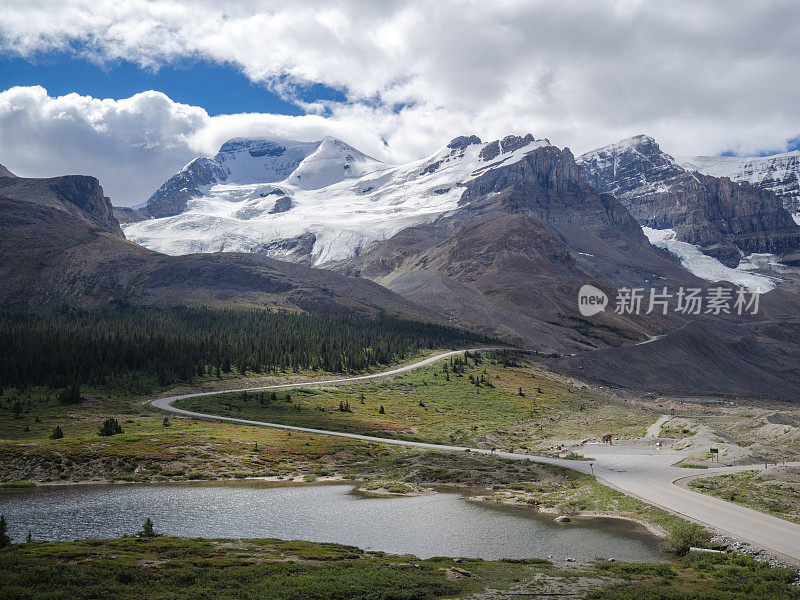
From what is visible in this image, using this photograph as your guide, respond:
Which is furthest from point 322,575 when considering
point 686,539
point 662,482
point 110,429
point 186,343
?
point 186,343

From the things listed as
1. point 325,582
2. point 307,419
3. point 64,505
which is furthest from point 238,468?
point 325,582

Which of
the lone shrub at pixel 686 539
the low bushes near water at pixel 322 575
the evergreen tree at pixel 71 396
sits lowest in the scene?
the evergreen tree at pixel 71 396

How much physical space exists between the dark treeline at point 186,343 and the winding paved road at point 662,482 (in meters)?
19.6

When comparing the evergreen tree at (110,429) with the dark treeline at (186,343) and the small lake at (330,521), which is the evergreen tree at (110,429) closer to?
the small lake at (330,521)

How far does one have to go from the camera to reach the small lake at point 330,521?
33.4 m

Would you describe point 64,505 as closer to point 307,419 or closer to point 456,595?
point 456,595

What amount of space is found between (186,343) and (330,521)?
88.4 metres

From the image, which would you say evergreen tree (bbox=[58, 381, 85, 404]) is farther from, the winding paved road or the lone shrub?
the lone shrub

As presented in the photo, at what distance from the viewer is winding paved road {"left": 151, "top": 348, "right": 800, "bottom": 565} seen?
3238cm

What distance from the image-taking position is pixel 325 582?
931 inches

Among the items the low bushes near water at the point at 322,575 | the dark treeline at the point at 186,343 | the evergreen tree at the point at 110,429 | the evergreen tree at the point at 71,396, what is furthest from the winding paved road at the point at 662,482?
the dark treeline at the point at 186,343

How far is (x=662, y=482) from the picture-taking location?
48031 mm

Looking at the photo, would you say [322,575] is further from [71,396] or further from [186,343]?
[186,343]

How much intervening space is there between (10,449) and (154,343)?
63460 millimetres
